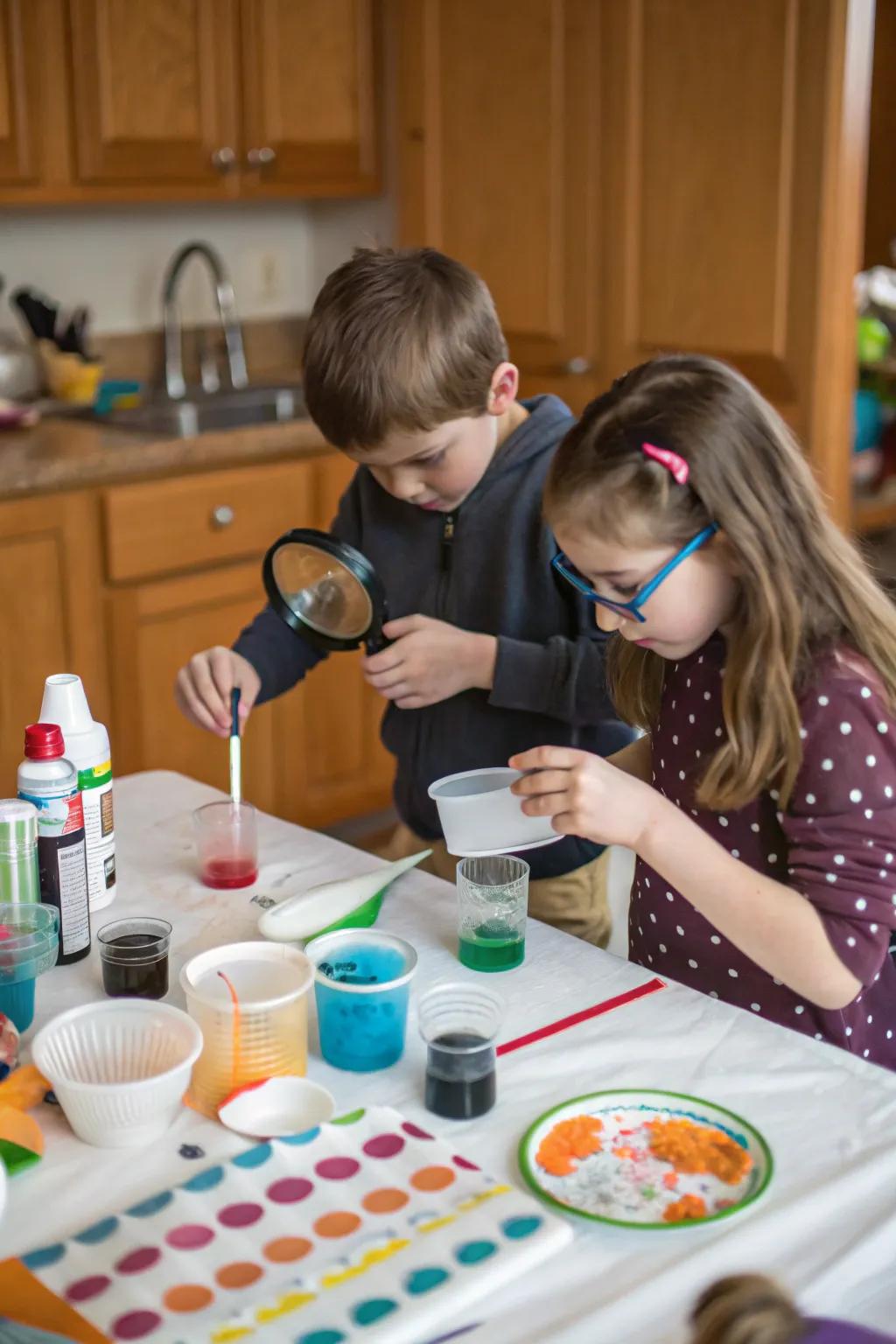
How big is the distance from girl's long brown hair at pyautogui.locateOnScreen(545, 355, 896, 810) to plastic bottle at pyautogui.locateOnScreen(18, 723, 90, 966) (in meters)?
0.46

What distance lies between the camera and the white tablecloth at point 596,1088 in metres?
0.83

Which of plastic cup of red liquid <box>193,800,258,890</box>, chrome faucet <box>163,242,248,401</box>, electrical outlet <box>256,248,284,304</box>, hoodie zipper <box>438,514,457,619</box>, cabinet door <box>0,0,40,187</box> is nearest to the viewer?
plastic cup of red liquid <box>193,800,258,890</box>

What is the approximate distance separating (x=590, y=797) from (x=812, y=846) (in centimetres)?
18

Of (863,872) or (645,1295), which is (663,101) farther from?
(645,1295)

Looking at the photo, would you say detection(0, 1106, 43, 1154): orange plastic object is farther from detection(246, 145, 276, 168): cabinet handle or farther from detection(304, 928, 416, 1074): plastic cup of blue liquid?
detection(246, 145, 276, 168): cabinet handle

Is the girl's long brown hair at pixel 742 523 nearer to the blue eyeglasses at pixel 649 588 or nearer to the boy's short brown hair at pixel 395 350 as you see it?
the blue eyeglasses at pixel 649 588

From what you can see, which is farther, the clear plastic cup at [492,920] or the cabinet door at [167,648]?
the cabinet door at [167,648]

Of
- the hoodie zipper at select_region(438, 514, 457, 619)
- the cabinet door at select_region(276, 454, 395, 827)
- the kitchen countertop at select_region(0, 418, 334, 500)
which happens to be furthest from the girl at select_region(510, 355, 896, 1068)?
the cabinet door at select_region(276, 454, 395, 827)

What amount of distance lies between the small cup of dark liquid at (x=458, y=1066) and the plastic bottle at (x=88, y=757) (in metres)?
0.39

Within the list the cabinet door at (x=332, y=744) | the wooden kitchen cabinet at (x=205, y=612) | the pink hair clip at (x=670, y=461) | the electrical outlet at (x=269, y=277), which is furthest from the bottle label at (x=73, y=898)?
the electrical outlet at (x=269, y=277)

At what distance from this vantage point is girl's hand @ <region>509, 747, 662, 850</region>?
42.6 inches

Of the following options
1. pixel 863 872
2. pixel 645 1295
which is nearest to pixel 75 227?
pixel 863 872

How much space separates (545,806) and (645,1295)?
0.37 m

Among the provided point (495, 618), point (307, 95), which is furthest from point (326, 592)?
point (307, 95)
